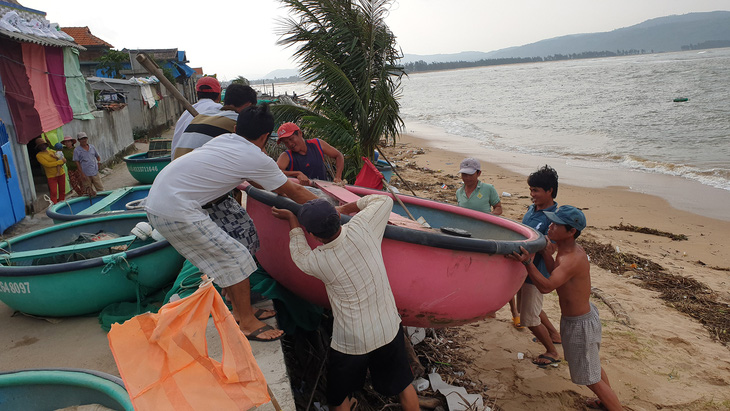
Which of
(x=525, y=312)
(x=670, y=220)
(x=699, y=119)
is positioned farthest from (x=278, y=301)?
(x=699, y=119)

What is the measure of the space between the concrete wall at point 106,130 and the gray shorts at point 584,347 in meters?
11.4

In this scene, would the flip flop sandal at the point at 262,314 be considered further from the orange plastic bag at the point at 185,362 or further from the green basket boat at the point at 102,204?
the green basket boat at the point at 102,204

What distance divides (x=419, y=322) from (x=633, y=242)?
588 centimetres

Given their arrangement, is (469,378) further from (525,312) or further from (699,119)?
(699,119)

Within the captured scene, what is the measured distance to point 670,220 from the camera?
28.1ft

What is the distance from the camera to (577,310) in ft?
10.4

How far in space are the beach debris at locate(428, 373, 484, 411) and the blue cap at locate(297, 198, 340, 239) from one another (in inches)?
67.2

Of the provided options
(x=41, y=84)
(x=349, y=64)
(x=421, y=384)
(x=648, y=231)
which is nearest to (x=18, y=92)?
(x=41, y=84)

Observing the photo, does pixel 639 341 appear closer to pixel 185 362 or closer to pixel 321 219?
pixel 321 219

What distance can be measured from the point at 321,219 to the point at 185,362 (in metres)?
0.86

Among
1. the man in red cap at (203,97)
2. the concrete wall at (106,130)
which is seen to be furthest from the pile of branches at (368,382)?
the concrete wall at (106,130)

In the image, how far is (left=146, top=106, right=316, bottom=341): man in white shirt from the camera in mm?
2596

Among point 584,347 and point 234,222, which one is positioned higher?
point 234,222

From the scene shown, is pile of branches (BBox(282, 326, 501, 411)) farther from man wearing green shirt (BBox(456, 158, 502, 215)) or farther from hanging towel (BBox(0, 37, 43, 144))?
hanging towel (BBox(0, 37, 43, 144))
